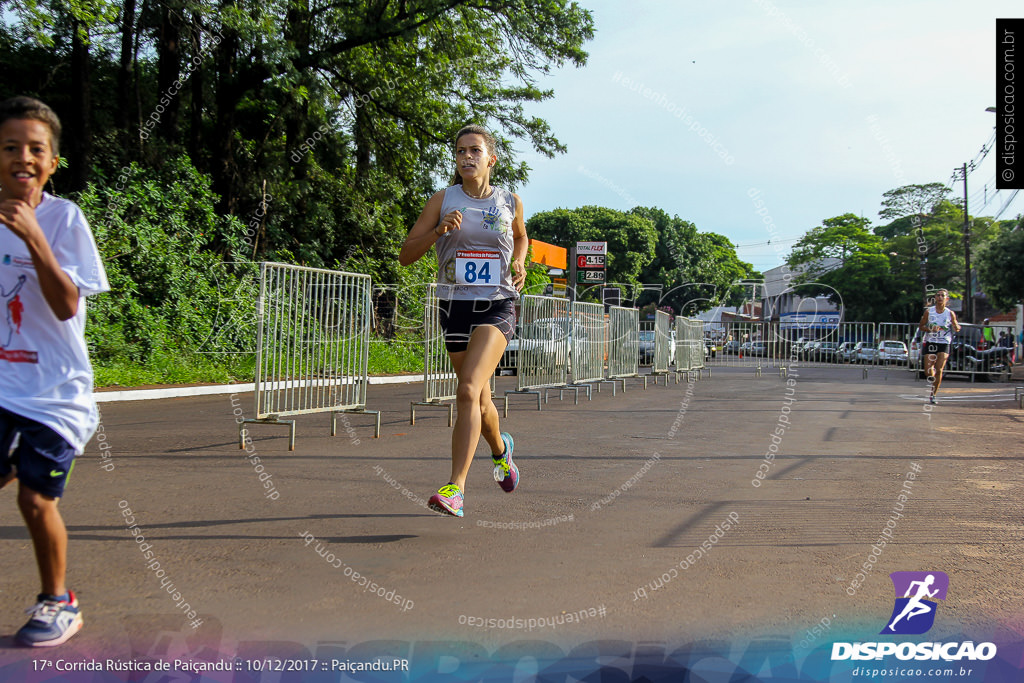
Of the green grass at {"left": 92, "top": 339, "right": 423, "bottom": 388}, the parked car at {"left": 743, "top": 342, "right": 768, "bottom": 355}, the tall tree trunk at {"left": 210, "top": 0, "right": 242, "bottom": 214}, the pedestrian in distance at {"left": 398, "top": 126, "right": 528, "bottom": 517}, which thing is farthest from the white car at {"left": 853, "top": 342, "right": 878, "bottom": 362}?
the pedestrian in distance at {"left": 398, "top": 126, "right": 528, "bottom": 517}

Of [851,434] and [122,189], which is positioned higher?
[122,189]

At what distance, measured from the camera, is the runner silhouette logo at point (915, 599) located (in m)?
3.11

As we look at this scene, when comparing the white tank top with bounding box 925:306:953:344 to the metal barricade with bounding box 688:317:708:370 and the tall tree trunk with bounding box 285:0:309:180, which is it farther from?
the tall tree trunk with bounding box 285:0:309:180

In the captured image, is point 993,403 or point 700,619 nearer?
point 700,619

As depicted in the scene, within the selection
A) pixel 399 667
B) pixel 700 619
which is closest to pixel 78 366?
pixel 399 667

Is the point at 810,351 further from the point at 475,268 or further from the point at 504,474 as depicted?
the point at 475,268

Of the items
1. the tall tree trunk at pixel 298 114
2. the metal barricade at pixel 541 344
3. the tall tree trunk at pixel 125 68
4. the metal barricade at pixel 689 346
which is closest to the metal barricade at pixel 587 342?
the metal barricade at pixel 541 344

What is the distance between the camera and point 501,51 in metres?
22.2

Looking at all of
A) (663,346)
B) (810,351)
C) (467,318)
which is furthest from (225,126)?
(810,351)

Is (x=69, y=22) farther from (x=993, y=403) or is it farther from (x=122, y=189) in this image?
(x=993, y=403)

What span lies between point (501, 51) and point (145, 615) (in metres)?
20.9

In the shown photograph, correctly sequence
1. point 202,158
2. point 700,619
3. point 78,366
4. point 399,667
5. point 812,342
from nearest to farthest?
point 399,667
point 78,366
point 700,619
point 202,158
point 812,342

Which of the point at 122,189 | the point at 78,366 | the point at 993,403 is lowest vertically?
the point at 993,403

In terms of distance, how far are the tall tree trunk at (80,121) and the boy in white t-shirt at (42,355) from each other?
14.8m
